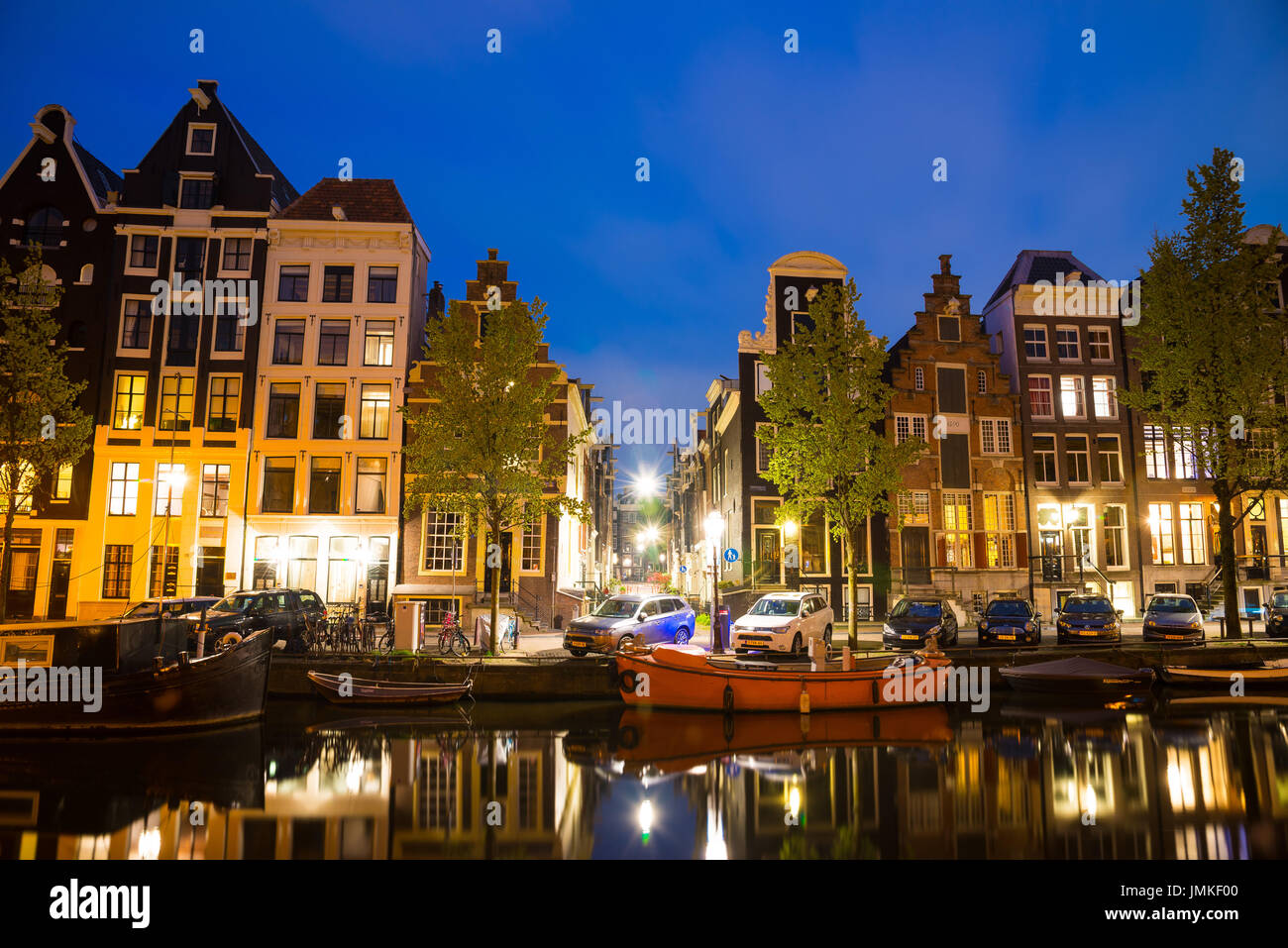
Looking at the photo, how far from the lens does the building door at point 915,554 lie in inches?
1423

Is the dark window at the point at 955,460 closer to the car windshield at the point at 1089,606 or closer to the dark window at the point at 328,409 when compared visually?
the car windshield at the point at 1089,606

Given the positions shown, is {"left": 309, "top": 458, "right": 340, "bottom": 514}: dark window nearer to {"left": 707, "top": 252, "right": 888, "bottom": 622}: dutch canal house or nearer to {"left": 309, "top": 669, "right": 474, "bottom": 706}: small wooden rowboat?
{"left": 309, "top": 669, "right": 474, "bottom": 706}: small wooden rowboat

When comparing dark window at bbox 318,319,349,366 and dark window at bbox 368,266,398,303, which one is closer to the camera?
dark window at bbox 318,319,349,366

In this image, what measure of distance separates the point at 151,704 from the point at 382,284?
23.1 meters

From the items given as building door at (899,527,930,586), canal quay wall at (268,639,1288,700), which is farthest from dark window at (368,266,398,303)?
building door at (899,527,930,586)

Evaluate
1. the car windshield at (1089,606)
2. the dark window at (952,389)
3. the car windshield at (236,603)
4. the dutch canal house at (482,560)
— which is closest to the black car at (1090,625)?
the car windshield at (1089,606)

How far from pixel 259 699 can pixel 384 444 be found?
52.0 feet

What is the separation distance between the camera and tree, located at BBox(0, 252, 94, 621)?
97.0ft

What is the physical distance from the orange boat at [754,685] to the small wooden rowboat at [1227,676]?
370 inches

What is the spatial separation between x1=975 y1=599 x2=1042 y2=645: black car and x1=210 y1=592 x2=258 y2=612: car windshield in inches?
997

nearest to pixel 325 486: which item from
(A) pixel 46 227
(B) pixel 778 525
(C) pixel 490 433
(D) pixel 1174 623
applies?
(C) pixel 490 433
